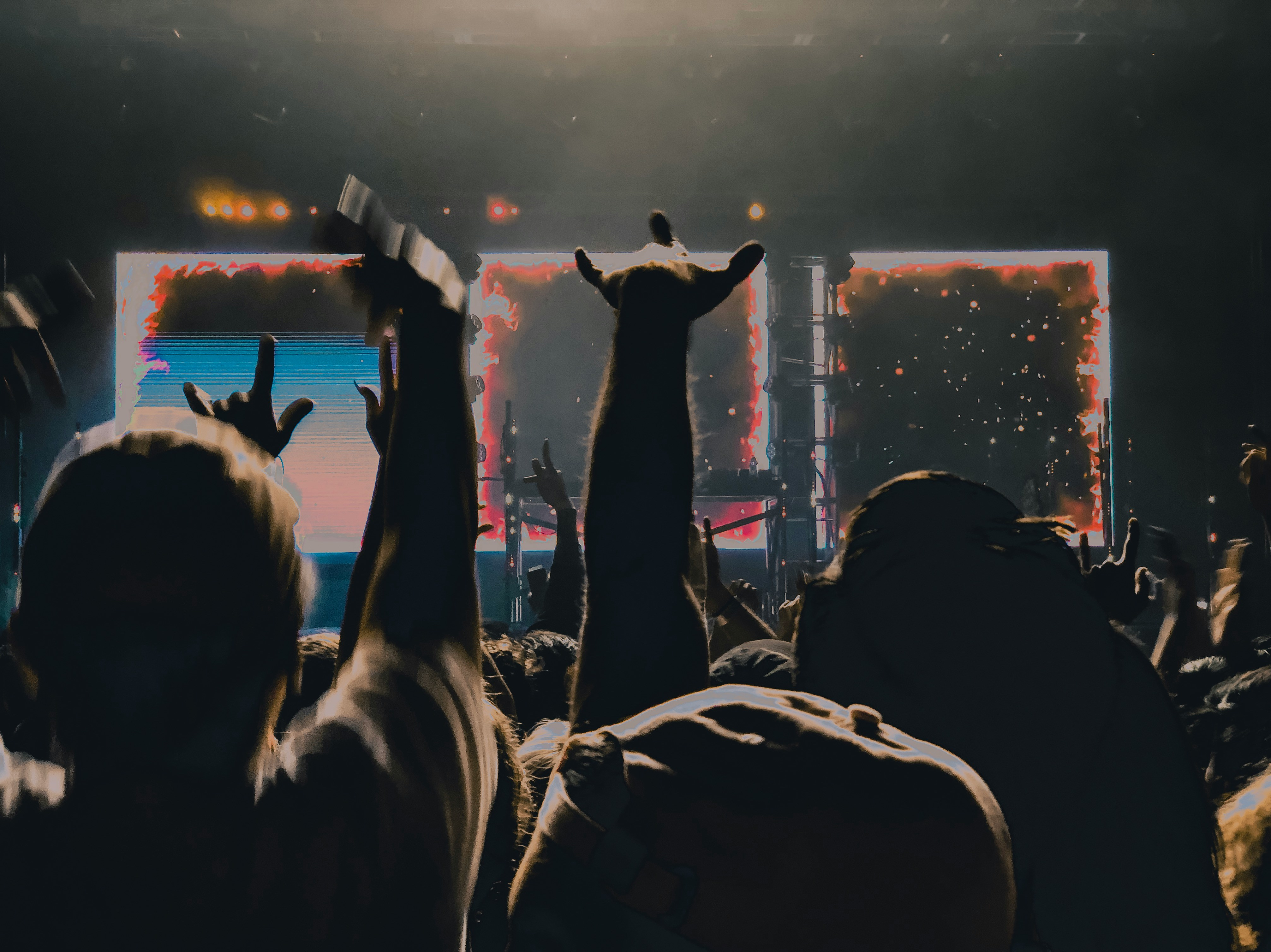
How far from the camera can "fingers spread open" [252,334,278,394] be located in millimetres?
1027

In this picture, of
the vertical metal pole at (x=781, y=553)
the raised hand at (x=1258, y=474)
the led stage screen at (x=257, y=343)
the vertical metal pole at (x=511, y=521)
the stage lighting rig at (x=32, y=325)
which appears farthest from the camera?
the led stage screen at (x=257, y=343)

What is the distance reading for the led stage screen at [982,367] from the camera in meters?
8.88

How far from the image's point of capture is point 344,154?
884 cm

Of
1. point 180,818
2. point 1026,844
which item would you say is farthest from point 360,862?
point 1026,844

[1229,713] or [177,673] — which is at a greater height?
[177,673]

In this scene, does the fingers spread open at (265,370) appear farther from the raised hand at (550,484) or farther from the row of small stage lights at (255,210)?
the row of small stage lights at (255,210)

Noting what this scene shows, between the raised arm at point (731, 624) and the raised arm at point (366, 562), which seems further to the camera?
the raised arm at point (731, 624)

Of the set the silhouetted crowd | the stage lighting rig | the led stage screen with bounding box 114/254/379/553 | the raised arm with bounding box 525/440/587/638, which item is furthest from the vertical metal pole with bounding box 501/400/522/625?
the stage lighting rig

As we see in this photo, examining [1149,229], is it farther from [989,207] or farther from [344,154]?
[344,154]

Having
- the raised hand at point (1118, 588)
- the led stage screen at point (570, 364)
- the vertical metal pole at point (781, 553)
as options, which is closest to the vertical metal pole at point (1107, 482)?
the vertical metal pole at point (781, 553)

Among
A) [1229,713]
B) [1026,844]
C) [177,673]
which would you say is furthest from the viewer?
[1229,713]

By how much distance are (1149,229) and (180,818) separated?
1081 cm

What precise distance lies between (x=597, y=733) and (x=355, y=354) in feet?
29.6

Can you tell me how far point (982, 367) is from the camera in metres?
8.94
